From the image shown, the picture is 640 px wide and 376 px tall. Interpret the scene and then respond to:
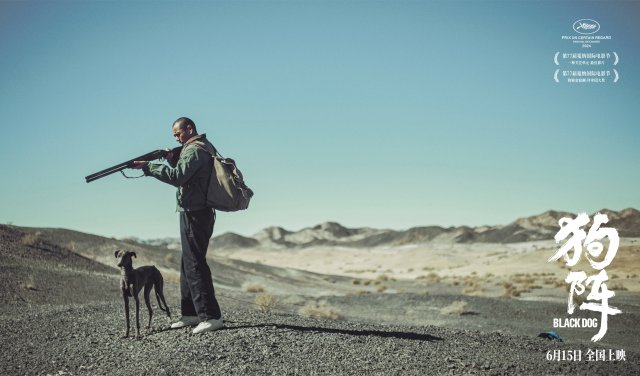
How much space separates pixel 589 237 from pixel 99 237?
25.8 metres

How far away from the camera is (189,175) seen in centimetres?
675

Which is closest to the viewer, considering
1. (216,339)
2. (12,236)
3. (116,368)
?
(116,368)

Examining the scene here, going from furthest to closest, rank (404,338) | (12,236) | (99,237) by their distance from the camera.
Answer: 1. (99,237)
2. (12,236)
3. (404,338)

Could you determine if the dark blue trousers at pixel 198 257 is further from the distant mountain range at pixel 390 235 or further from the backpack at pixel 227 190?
the distant mountain range at pixel 390 235

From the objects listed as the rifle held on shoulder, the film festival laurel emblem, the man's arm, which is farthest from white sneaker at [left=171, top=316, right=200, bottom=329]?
the film festival laurel emblem

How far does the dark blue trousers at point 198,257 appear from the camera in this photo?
6984 mm

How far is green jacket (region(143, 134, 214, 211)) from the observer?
6.74 m

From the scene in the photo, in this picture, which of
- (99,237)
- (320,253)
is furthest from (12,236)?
(320,253)

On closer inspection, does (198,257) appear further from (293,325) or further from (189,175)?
(293,325)

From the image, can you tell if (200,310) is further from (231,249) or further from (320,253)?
(231,249)

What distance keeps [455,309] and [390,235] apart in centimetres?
8926

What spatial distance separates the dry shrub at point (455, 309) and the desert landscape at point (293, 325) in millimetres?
36

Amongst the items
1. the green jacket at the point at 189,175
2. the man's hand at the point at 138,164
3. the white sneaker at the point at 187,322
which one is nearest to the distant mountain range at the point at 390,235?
the white sneaker at the point at 187,322

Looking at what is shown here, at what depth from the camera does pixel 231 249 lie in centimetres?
11188
